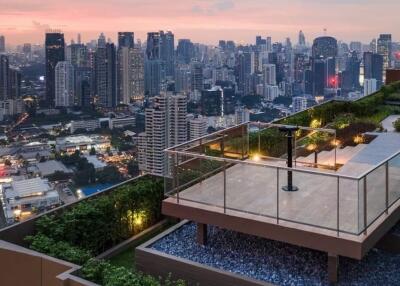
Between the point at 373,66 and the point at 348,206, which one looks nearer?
the point at 348,206

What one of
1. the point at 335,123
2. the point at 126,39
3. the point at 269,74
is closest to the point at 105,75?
the point at 126,39

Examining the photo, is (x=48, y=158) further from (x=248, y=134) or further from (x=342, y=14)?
(x=342, y=14)

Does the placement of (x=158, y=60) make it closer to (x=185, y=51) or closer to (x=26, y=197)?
(x=185, y=51)

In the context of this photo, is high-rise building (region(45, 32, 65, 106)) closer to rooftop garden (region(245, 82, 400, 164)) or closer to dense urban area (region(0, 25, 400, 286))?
dense urban area (region(0, 25, 400, 286))

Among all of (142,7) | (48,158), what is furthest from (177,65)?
(48,158)

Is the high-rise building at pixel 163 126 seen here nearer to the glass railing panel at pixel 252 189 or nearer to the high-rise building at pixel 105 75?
the glass railing panel at pixel 252 189

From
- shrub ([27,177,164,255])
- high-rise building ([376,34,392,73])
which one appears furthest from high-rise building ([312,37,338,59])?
shrub ([27,177,164,255])

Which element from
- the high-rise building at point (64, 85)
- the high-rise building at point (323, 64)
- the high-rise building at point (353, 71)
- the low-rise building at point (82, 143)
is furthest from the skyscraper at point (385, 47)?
the high-rise building at point (64, 85)
